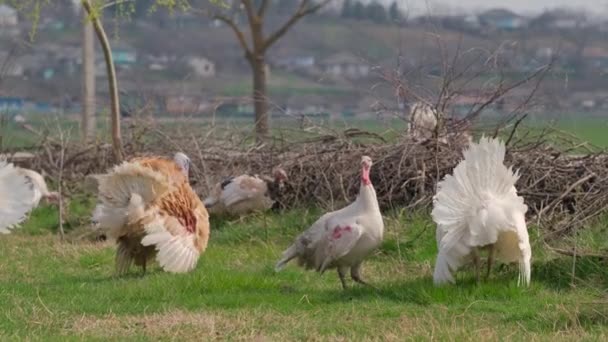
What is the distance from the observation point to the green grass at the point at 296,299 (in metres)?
8.63

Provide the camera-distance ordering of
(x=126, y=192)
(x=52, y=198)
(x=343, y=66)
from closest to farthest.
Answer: (x=126, y=192)
(x=52, y=198)
(x=343, y=66)

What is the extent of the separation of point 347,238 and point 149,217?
191cm

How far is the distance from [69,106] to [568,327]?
15293mm

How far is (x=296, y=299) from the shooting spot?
990 centimetres

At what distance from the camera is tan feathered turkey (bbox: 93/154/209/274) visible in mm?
11133

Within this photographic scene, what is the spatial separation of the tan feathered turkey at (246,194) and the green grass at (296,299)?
1676mm

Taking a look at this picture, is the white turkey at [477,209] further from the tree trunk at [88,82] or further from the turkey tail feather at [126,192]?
the tree trunk at [88,82]

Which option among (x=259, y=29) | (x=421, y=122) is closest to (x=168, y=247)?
(x=421, y=122)

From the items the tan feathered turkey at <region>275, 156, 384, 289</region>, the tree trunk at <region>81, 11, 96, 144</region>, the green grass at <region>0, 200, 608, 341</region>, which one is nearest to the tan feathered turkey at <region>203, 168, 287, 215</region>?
the green grass at <region>0, 200, 608, 341</region>

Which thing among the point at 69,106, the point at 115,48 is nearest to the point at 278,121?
the point at 69,106

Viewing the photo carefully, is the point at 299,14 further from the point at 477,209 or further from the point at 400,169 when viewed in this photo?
the point at 477,209

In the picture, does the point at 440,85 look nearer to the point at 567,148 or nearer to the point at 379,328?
the point at 567,148

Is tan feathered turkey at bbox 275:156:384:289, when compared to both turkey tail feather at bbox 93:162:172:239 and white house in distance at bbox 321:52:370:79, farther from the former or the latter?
white house in distance at bbox 321:52:370:79

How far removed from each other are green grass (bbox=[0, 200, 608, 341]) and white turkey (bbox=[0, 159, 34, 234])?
61 centimetres
